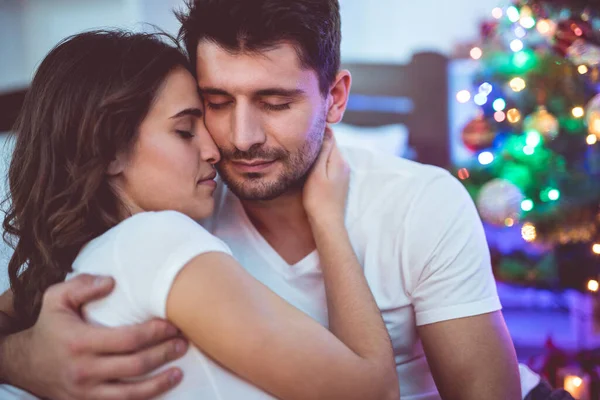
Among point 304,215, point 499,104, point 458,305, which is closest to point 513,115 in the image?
point 499,104

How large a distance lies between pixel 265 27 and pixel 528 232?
4.71 feet

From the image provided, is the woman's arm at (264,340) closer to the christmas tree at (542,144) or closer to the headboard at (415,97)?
Answer: the christmas tree at (542,144)

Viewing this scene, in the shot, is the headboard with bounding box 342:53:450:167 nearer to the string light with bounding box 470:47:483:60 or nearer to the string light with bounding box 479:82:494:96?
the string light with bounding box 470:47:483:60

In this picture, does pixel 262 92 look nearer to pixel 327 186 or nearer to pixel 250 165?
pixel 250 165

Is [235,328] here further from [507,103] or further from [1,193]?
[507,103]

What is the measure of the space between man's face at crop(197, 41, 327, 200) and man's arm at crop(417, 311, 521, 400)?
518 mm

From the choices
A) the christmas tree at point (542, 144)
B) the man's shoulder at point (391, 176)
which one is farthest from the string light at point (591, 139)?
the man's shoulder at point (391, 176)

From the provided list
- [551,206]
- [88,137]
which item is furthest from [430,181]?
[551,206]

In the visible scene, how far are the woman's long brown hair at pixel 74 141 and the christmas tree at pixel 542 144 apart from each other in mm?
1524

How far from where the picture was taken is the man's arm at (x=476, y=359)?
127cm

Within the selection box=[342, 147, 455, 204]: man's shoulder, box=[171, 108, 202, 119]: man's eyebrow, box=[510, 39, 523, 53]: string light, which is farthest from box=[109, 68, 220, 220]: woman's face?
box=[510, 39, 523, 53]: string light

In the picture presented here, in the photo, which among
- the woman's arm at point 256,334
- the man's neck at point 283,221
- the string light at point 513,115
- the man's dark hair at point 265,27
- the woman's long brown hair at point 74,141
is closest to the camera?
the woman's arm at point 256,334

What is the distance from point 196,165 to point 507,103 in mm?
1521

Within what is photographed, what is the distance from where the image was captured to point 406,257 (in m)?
1.36
